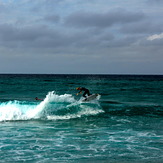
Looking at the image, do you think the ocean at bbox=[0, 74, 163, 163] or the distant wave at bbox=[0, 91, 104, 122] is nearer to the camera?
the ocean at bbox=[0, 74, 163, 163]

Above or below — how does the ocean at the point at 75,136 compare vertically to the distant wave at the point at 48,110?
below

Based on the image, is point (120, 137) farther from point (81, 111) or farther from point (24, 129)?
point (81, 111)

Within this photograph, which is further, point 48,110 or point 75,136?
point 48,110

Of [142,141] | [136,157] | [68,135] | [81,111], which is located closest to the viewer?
[136,157]

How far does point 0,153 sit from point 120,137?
686 centimetres

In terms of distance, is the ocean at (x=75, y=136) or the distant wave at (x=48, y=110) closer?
the ocean at (x=75, y=136)

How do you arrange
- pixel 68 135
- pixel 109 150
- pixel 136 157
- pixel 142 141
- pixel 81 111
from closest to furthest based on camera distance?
pixel 136 157 → pixel 109 150 → pixel 142 141 → pixel 68 135 → pixel 81 111

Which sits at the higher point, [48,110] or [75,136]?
[48,110]

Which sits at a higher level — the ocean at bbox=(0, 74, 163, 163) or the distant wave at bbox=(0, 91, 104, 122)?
the distant wave at bbox=(0, 91, 104, 122)

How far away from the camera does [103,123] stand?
18766 millimetres

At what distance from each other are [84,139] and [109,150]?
2.38 m

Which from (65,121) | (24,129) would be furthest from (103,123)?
(24,129)

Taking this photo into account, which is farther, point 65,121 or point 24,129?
point 65,121

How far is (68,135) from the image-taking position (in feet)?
48.5
